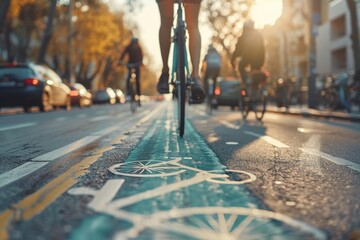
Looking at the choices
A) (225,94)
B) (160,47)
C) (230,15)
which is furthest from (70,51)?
(160,47)

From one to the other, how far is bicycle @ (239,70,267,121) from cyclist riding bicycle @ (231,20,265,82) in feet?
0.46

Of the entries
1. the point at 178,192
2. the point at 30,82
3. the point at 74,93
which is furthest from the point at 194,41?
the point at 74,93

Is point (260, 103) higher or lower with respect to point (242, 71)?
lower

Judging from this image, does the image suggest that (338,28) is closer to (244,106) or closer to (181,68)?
(244,106)

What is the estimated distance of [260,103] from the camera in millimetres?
11289

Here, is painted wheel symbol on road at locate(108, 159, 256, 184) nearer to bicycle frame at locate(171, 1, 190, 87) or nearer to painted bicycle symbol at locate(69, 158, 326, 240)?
painted bicycle symbol at locate(69, 158, 326, 240)

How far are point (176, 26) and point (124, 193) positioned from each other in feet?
13.6

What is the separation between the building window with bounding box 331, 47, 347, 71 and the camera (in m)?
44.4

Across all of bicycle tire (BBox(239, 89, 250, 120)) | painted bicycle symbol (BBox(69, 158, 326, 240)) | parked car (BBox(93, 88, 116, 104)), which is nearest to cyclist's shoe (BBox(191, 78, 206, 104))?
painted bicycle symbol (BBox(69, 158, 326, 240))

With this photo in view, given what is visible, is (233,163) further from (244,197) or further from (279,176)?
(244,197)

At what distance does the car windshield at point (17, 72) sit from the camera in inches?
659

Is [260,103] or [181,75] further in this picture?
[260,103]

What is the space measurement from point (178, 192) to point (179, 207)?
0.35 m

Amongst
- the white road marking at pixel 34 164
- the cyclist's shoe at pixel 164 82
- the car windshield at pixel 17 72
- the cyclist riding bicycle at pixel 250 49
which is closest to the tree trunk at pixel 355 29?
the cyclist riding bicycle at pixel 250 49
